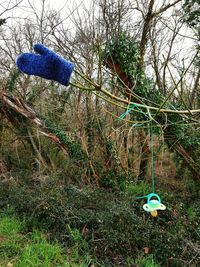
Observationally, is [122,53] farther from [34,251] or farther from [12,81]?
[34,251]

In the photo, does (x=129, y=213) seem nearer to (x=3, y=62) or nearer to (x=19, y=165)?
(x=19, y=165)

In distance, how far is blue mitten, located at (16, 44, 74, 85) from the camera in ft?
6.32

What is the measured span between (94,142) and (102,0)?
443cm

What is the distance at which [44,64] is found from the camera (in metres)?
1.94

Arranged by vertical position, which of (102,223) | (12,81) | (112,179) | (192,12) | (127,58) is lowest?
(102,223)

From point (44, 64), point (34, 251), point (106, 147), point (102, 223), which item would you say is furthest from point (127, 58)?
point (44, 64)

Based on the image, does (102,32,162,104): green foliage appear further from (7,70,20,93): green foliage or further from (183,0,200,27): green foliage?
(7,70,20,93): green foliage

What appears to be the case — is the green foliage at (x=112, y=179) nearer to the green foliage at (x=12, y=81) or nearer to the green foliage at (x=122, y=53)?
the green foliage at (x=122, y=53)

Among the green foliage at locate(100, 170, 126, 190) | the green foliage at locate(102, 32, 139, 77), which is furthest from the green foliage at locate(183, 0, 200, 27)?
the green foliage at locate(100, 170, 126, 190)

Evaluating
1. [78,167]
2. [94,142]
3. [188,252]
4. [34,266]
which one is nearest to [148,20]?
[94,142]

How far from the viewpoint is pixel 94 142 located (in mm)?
8312

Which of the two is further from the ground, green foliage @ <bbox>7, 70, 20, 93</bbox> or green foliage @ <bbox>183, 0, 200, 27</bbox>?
green foliage @ <bbox>183, 0, 200, 27</bbox>

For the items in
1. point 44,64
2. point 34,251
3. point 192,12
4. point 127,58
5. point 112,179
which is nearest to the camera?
point 44,64

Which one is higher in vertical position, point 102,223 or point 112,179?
point 112,179
